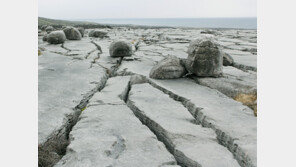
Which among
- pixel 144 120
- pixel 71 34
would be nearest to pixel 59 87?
pixel 144 120

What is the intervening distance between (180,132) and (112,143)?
826 millimetres

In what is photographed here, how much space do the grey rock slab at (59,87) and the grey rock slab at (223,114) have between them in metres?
1.53

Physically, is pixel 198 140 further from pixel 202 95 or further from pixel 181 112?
pixel 202 95

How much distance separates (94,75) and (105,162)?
Answer: 366 centimetres

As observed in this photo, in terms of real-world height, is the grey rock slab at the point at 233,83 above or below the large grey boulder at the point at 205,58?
below

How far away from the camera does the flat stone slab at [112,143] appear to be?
236cm

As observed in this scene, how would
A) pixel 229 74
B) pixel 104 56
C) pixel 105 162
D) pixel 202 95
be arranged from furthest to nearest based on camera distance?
1. pixel 104 56
2. pixel 229 74
3. pixel 202 95
4. pixel 105 162

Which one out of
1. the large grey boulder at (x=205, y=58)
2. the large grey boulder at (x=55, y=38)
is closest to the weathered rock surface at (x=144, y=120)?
the large grey boulder at (x=205, y=58)

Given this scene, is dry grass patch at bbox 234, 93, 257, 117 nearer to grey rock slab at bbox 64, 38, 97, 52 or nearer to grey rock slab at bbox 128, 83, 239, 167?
grey rock slab at bbox 128, 83, 239, 167

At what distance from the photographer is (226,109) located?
364 cm

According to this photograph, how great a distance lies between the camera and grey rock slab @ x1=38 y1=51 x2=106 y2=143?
3.24 meters

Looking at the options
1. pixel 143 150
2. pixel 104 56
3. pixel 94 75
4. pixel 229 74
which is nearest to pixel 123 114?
pixel 143 150

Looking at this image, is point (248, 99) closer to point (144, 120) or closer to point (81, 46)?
point (144, 120)

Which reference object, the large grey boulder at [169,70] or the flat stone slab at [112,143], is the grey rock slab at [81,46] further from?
the flat stone slab at [112,143]
